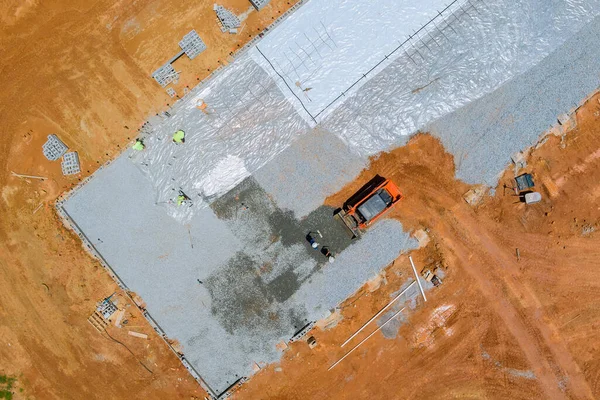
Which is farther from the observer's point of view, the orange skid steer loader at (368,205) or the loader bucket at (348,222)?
the loader bucket at (348,222)

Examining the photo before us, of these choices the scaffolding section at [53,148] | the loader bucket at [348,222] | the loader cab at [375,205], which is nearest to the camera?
the loader cab at [375,205]

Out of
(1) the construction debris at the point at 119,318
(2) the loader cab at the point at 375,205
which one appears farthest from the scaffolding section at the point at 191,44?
(1) the construction debris at the point at 119,318

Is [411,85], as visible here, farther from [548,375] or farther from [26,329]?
[26,329]

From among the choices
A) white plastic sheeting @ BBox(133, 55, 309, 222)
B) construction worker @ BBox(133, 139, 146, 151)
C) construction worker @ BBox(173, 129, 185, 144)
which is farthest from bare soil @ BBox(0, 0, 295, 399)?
construction worker @ BBox(173, 129, 185, 144)

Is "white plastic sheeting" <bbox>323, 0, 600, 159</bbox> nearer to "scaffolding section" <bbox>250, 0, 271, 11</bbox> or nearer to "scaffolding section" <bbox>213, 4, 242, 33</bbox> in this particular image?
"scaffolding section" <bbox>250, 0, 271, 11</bbox>

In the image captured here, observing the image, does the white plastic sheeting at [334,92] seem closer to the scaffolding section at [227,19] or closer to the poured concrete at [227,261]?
the poured concrete at [227,261]

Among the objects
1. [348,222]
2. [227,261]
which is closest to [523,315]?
[348,222]
